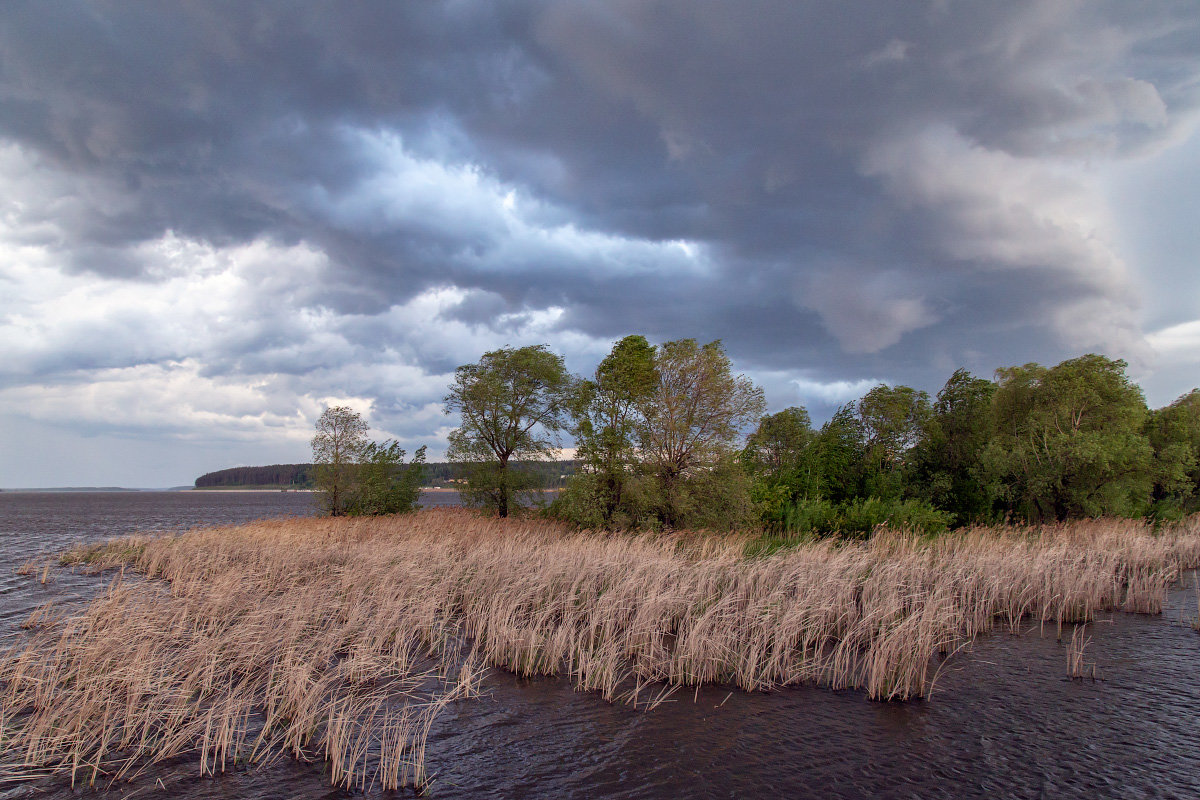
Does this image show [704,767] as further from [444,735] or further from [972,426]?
[972,426]

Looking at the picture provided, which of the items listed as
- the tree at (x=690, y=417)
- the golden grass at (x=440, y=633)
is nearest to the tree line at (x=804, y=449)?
the tree at (x=690, y=417)

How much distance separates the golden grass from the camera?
7.37 m

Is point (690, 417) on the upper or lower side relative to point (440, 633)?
upper

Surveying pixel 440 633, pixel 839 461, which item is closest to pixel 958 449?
pixel 839 461

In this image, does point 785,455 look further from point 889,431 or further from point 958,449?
point 958,449

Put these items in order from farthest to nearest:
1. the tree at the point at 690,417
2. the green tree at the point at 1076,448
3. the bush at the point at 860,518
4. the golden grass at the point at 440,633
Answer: the green tree at the point at 1076,448 < the bush at the point at 860,518 < the tree at the point at 690,417 < the golden grass at the point at 440,633

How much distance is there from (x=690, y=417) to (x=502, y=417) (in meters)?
13.7

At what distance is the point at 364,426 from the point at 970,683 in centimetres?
3506

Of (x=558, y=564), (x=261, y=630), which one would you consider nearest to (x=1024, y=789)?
(x=558, y=564)

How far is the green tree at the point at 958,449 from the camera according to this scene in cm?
3622

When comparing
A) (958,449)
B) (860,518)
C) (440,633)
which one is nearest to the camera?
(440,633)

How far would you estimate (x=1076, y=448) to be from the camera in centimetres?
2973

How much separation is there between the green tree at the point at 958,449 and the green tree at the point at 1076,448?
5.31 ft

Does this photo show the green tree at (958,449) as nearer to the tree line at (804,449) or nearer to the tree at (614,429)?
the tree line at (804,449)
